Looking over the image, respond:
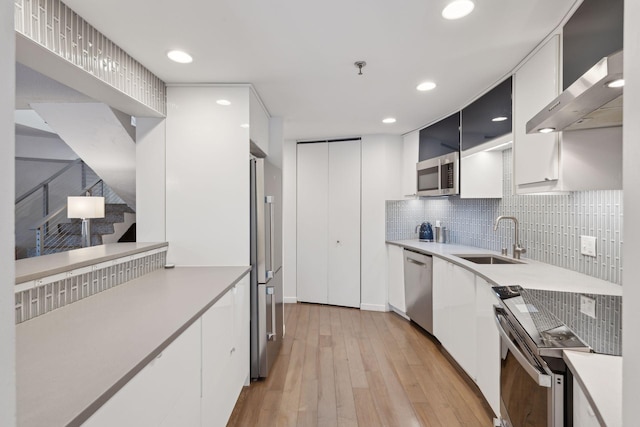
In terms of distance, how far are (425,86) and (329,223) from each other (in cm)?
233

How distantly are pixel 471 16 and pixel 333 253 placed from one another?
3272mm

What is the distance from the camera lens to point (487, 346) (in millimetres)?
2061

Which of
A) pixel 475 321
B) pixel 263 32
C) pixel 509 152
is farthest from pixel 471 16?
pixel 475 321

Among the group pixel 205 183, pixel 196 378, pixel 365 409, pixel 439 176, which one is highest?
pixel 439 176

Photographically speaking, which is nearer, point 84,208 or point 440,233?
point 84,208

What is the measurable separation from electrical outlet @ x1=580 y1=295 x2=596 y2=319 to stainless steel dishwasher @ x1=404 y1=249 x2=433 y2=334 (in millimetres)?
1903

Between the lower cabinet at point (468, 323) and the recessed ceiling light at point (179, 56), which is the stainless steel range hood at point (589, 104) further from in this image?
the recessed ceiling light at point (179, 56)

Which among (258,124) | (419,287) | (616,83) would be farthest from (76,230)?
(616,83)

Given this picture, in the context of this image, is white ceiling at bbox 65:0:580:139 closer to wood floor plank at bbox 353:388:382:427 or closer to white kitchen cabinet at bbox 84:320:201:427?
white kitchen cabinet at bbox 84:320:201:427

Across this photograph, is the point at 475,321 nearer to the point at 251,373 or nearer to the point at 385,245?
the point at 251,373

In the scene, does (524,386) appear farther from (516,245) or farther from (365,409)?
(516,245)

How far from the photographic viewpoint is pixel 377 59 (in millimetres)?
2096

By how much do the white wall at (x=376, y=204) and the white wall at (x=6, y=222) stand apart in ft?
13.2

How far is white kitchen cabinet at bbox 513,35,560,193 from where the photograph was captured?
70.7 inches
